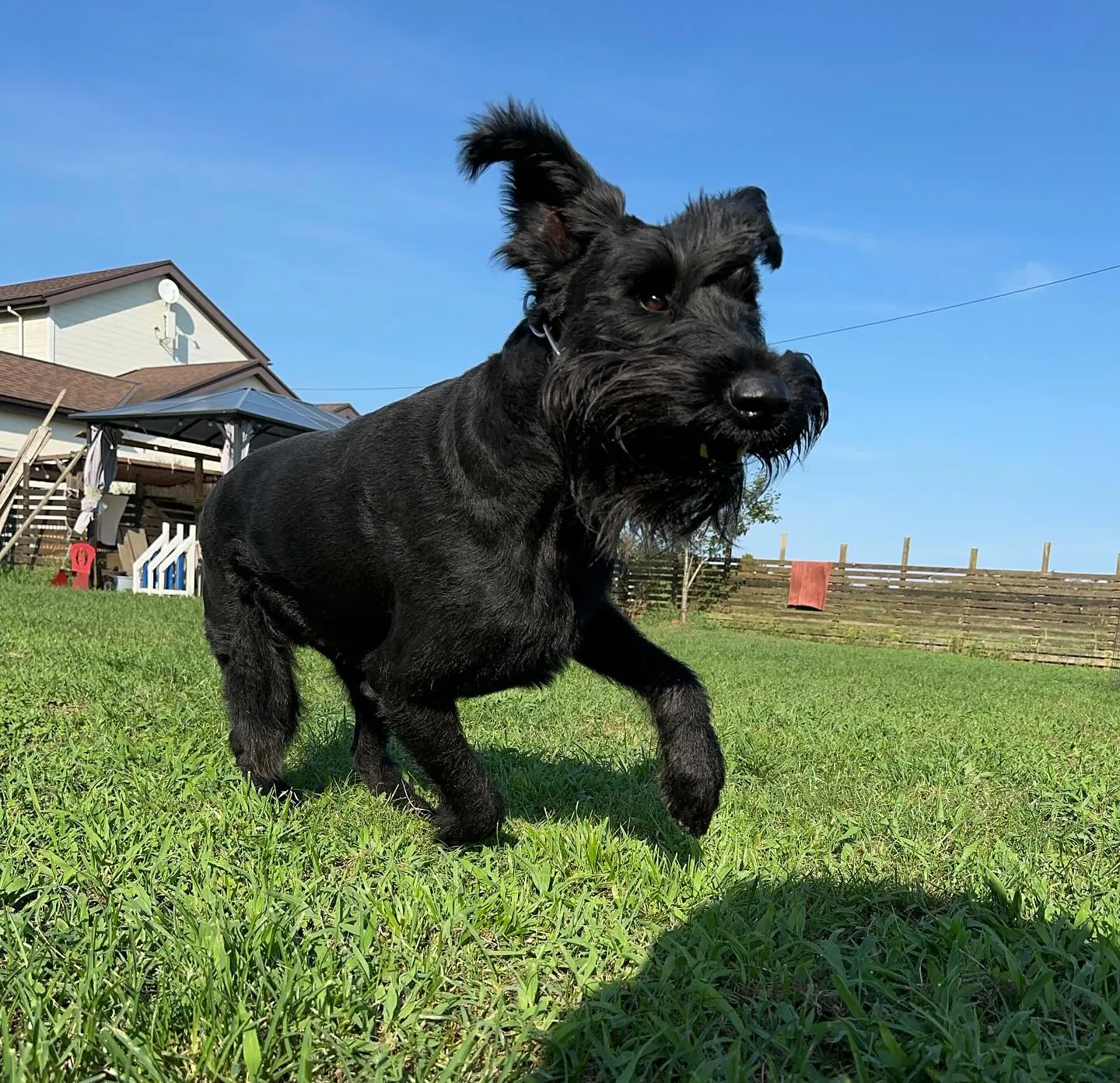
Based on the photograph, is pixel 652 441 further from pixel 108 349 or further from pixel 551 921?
pixel 108 349

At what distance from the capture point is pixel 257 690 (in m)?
4.15

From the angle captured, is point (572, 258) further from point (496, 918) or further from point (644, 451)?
point (496, 918)

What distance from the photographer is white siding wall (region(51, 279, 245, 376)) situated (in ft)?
104

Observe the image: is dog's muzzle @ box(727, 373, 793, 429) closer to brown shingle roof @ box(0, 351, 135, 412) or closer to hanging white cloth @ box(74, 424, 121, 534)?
hanging white cloth @ box(74, 424, 121, 534)

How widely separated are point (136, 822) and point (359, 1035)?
1581mm

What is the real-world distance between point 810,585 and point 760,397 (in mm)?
21978

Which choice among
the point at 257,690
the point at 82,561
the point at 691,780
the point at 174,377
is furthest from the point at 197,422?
the point at 691,780

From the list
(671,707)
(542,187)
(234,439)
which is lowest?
(671,707)

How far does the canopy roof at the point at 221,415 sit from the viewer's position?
18391 mm

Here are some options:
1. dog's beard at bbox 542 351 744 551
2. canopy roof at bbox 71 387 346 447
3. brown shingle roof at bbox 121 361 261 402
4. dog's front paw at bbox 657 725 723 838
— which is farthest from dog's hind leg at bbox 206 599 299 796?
brown shingle roof at bbox 121 361 261 402

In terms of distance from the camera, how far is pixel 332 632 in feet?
12.7

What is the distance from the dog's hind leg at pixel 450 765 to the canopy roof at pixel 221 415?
15274 millimetres

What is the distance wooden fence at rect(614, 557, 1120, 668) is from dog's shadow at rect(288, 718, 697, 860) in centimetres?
1611

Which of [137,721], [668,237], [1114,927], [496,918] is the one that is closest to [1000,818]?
[1114,927]
